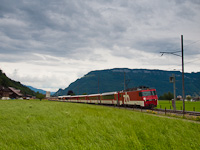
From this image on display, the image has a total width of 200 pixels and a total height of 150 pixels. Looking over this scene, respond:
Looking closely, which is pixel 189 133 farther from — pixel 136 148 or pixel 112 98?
pixel 112 98

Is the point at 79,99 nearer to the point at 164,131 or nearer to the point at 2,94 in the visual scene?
the point at 2,94

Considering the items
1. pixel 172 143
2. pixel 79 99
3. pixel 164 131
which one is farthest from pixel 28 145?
pixel 79 99

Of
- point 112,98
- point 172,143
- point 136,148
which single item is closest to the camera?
point 136,148

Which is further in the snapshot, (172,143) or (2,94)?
(2,94)

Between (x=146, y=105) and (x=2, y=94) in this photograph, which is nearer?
(x=146, y=105)

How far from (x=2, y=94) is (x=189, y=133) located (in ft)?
376

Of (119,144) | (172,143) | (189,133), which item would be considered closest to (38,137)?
(119,144)

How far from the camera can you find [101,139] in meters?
7.64

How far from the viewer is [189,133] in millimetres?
9023

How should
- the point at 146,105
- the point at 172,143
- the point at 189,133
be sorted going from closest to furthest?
the point at 172,143 < the point at 189,133 < the point at 146,105

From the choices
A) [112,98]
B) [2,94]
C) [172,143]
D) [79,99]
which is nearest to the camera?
[172,143]

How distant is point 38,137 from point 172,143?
5036 mm

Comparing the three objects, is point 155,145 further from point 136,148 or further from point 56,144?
point 56,144

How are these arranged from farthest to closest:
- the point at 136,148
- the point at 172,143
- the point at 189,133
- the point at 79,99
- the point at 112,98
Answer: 1. the point at 79,99
2. the point at 112,98
3. the point at 189,133
4. the point at 172,143
5. the point at 136,148
